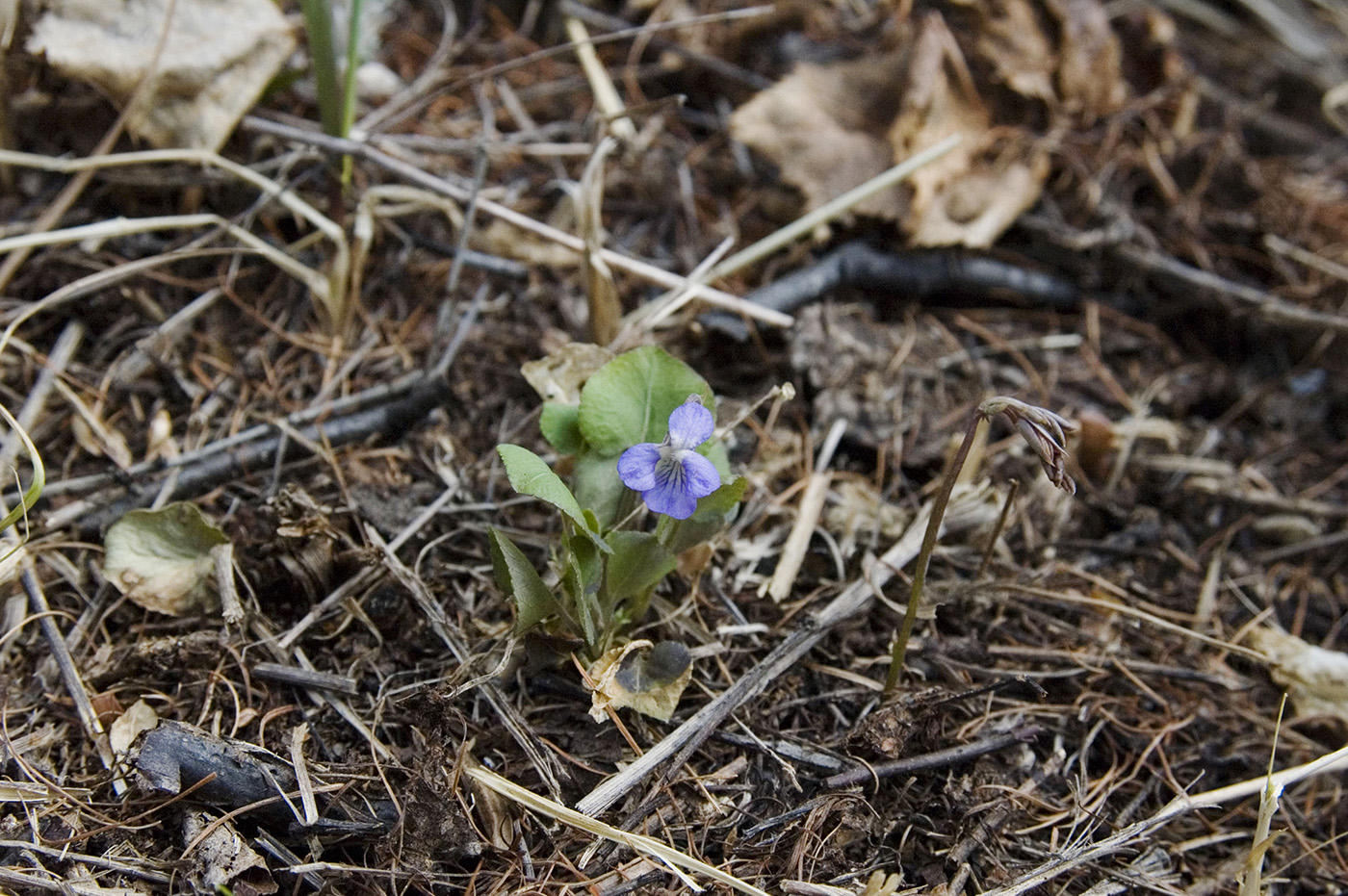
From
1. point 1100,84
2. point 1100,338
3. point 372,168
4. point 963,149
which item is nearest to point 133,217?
point 372,168

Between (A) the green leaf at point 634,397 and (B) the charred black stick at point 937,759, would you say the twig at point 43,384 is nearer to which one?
(A) the green leaf at point 634,397

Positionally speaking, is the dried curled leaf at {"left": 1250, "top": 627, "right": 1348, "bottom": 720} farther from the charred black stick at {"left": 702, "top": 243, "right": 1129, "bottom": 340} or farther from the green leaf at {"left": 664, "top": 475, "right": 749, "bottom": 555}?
the green leaf at {"left": 664, "top": 475, "right": 749, "bottom": 555}

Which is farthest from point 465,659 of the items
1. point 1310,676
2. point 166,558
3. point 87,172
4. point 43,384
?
point 1310,676

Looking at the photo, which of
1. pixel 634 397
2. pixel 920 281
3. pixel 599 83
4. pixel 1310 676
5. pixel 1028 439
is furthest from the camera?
pixel 599 83

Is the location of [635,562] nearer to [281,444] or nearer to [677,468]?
[677,468]

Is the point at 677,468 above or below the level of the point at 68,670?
above

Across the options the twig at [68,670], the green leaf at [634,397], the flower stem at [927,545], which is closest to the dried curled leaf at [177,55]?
the twig at [68,670]

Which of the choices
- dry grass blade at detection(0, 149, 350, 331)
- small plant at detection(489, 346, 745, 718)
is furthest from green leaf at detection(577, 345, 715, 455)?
dry grass blade at detection(0, 149, 350, 331)
